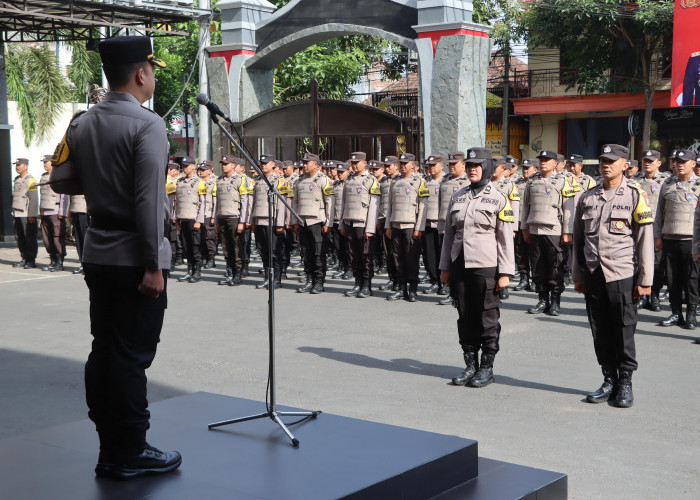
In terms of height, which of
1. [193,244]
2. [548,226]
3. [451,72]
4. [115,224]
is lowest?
[193,244]

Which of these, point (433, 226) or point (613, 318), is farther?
point (433, 226)

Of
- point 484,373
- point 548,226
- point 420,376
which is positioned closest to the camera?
point 484,373

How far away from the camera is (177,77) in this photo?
36.8 metres

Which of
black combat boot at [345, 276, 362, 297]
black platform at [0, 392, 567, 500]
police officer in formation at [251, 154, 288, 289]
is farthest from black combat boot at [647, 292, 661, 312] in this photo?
black platform at [0, 392, 567, 500]

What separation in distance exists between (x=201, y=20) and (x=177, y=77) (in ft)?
55.9

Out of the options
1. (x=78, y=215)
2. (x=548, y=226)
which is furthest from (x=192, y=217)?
(x=548, y=226)

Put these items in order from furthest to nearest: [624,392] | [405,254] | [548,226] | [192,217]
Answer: [192,217] → [405,254] → [548,226] → [624,392]

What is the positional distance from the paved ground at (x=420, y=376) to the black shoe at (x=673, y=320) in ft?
0.49

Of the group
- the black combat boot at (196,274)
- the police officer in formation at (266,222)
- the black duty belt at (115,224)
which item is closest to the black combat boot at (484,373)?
the black duty belt at (115,224)

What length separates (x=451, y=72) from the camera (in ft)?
49.3

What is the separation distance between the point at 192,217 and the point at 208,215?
26 cm

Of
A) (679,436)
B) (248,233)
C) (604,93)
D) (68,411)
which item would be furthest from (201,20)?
(679,436)

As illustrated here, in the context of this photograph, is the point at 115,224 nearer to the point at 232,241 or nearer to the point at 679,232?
the point at 679,232

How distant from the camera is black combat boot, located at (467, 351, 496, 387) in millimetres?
6887
